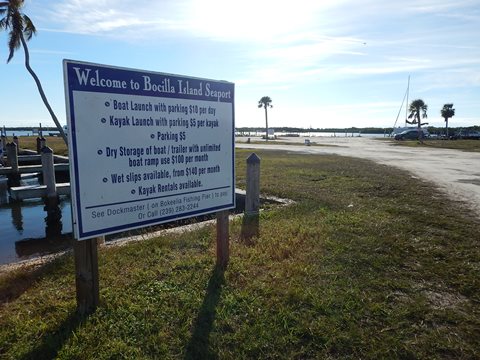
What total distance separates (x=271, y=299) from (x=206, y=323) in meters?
0.72

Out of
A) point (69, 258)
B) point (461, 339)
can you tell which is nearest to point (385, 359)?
point (461, 339)

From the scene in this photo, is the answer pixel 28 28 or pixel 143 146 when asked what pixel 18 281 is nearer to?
pixel 143 146

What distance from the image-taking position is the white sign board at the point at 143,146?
3080mm

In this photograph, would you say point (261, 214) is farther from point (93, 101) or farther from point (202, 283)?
point (93, 101)

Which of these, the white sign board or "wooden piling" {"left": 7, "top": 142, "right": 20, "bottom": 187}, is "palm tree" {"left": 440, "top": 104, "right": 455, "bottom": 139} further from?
the white sign board

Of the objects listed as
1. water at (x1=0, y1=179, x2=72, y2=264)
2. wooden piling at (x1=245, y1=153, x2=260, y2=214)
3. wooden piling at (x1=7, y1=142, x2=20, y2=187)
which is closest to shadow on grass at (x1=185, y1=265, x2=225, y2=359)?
wooden piling at (x1=245, y1=153, x2=260, y2=214)

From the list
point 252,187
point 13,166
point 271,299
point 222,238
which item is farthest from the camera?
point 13,166

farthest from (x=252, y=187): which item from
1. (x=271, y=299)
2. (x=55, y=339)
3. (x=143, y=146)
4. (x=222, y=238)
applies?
(x=55, y=339)

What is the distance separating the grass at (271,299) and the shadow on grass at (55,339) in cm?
1

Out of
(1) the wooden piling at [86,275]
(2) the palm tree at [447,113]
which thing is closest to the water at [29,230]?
(1) the wooden piling at [86,275]

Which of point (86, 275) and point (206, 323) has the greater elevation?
point (86, 275)

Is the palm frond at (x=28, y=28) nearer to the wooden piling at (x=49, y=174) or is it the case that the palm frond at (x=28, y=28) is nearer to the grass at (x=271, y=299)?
the wooden piling at (x=49, y=174)

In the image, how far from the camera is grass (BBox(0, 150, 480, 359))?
2914 mm

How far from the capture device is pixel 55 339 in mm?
2951
